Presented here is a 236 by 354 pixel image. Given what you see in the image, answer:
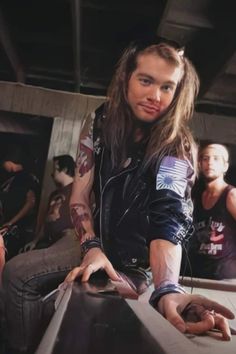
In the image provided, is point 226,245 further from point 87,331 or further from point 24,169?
point 87,331

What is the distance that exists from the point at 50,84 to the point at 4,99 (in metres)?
0.23

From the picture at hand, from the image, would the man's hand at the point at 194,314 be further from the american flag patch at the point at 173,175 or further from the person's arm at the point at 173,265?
the american flag patch at the point at 173,175

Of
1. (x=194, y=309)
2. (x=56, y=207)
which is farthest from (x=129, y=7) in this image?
(x=194, y=309)

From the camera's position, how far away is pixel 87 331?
0.30 meters

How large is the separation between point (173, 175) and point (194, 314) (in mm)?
304

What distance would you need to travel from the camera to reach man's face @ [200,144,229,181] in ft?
5.77

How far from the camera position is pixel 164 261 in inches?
23.7

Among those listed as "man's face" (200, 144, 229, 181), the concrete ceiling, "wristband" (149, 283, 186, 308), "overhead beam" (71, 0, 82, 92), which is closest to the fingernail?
"wristband" (149, 283, 186, 308)

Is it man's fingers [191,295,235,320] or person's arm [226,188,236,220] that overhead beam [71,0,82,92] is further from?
man's fingers [191,295,235,320]

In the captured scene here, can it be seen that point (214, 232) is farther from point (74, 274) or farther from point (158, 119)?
point (74, 274)

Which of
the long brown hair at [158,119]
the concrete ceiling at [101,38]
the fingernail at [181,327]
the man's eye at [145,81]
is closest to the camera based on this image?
the fingernail at [181,327]

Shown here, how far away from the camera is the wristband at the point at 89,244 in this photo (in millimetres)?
683

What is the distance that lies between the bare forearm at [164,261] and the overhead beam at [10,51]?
1.36 m

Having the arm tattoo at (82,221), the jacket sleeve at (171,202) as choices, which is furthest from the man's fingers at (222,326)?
the arm tattoo at (82,221)
